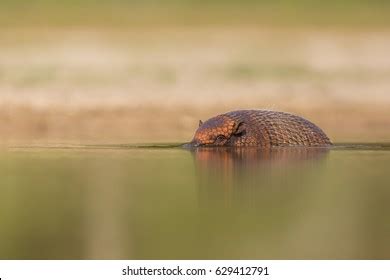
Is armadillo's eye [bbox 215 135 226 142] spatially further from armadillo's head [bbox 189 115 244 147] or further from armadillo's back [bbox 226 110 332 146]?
armadillo's back [bbox 226 110 332 146]

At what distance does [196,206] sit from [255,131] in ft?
20.6

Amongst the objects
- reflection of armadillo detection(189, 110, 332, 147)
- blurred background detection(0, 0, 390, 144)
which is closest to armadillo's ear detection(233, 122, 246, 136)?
reflection of armadillo detection(189, 110, 332, 147)

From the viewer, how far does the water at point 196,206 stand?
30.7 ft

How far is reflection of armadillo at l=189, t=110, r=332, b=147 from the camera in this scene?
56.0 feet

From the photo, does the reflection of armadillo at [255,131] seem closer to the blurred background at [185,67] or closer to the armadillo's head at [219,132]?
the armadillo's head at [219,132]

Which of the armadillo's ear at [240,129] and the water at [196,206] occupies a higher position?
the armadillo's ear at [240,129]

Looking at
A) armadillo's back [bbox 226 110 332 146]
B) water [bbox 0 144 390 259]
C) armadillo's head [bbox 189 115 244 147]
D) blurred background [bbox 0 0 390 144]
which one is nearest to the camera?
water [bbox 0 144 390 259]

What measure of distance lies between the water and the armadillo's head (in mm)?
768

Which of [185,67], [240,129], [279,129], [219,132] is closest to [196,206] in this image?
[219,132]

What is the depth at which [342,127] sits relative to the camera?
25797 mm

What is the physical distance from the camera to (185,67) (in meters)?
31.6

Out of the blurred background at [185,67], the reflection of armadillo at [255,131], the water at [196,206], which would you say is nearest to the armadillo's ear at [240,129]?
the reflection of armadillo at [255,131]

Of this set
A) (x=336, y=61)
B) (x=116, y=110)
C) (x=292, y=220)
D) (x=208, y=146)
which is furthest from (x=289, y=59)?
(x=292, y=220)

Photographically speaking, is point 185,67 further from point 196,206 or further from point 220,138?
point 196,206
